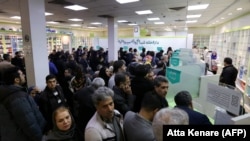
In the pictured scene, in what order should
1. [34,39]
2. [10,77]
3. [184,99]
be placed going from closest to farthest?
[184,99] → [10,77] → [34,39]

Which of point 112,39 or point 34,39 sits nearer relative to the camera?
point 34,39

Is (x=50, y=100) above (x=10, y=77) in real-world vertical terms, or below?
below

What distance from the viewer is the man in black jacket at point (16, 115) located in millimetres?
2010

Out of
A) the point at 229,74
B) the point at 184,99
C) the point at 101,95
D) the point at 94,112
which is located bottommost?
the point at 94,112

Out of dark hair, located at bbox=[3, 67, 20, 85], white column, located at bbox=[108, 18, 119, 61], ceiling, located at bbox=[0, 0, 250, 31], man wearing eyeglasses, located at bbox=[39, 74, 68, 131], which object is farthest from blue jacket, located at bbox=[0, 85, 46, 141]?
white column, located at bbox=[108, 18, 119, 61]

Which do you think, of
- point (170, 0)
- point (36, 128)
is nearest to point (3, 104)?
point (36, 128)

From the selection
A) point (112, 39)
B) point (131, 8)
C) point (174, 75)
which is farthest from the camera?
point (112, 39)

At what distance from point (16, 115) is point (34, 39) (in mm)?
2373

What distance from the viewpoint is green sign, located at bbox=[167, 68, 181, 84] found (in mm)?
3321

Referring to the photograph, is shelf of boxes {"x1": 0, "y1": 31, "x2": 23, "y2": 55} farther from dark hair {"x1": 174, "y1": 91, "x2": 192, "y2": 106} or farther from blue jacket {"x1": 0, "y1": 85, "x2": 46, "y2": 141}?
dark hair {"x1": 174, "y1": 91, "x2": 192, "y2": 106}

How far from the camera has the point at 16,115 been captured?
2010 mm

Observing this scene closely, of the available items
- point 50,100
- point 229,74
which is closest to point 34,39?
point 50,100

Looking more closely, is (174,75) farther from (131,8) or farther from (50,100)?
(131,8)

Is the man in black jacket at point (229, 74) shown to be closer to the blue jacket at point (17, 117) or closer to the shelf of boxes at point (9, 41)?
the blue jacket at point (17, 117)
